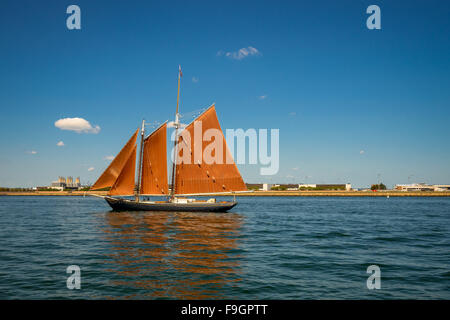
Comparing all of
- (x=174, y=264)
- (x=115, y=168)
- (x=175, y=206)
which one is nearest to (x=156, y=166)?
(x=115, y=168)

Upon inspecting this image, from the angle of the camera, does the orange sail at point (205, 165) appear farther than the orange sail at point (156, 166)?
No

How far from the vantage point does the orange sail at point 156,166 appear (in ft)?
200

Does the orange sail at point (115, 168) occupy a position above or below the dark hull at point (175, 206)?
above

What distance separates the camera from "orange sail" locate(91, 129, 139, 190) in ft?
193

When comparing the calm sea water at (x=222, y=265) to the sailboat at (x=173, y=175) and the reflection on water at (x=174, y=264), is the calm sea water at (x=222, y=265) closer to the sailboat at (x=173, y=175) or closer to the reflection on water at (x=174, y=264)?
the reflection on water at (x=174, y=264)

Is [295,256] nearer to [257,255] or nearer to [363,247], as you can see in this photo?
[257,255]

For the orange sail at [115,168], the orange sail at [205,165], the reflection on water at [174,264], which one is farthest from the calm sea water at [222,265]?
the orange sail at [115,168]

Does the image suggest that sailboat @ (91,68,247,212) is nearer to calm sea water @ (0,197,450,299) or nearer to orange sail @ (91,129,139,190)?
orange sail @ (91,129,139,190)

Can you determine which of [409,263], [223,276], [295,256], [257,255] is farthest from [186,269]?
[409,263]

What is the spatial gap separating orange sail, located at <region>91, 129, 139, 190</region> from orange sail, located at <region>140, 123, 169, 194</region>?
4.01 m

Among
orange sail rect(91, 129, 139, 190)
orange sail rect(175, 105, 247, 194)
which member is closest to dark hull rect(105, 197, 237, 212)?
orange sail rect(175, 105, 247, 194)
